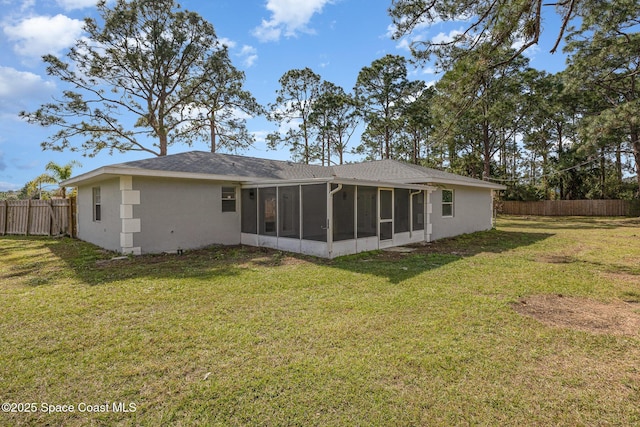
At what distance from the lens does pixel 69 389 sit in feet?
8.32

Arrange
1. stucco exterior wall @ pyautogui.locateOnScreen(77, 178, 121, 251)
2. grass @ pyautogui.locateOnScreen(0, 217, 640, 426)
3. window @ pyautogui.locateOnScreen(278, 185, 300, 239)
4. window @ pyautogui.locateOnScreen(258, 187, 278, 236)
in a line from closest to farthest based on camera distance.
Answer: grass @ pyautogui.locateOnScreen(0, 217, 640, 426) → window @ pyautogui.locateOnScreen(278, 185, 300, 239) → stucco exterior wall @ pyautogui.locateOnScreen(77, 178, 121, 251) → window @ pyautogui.locateOnScreen(258, 187, 278, 236)

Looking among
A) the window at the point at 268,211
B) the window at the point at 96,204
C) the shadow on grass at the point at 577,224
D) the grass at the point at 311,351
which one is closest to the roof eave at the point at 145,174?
the window at the point at 96,204

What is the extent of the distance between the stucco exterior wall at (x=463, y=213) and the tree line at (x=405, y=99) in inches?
151

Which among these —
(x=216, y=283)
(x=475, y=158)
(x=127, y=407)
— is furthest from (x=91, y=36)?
(x=475, y=158)

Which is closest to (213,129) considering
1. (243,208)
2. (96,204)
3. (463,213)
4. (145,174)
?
(96,204)

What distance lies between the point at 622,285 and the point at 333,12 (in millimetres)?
9768

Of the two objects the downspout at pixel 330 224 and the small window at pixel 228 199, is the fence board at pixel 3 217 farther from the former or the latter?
the downspout at pixel 330 224

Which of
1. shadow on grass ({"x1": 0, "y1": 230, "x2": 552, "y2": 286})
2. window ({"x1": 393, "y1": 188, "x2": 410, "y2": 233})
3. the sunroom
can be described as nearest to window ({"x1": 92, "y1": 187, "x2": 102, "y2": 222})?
shadow on grass ({"x1": 0, "y1": 230, "x2": 552, "y2": 286})

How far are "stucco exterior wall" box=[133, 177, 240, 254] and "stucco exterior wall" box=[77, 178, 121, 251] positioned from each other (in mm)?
714

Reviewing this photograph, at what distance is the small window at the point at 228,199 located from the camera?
33.7 feet

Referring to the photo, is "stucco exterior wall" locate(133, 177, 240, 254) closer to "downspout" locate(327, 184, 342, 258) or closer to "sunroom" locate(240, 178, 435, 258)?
"sunroom" locate(240, 178, 435, 258)

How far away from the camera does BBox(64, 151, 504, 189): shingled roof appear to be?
862 centimetres

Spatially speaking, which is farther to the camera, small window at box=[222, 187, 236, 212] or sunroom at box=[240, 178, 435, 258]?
small window at box=[222, 187, 236, 212]

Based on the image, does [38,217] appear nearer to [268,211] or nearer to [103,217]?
[103,217]
